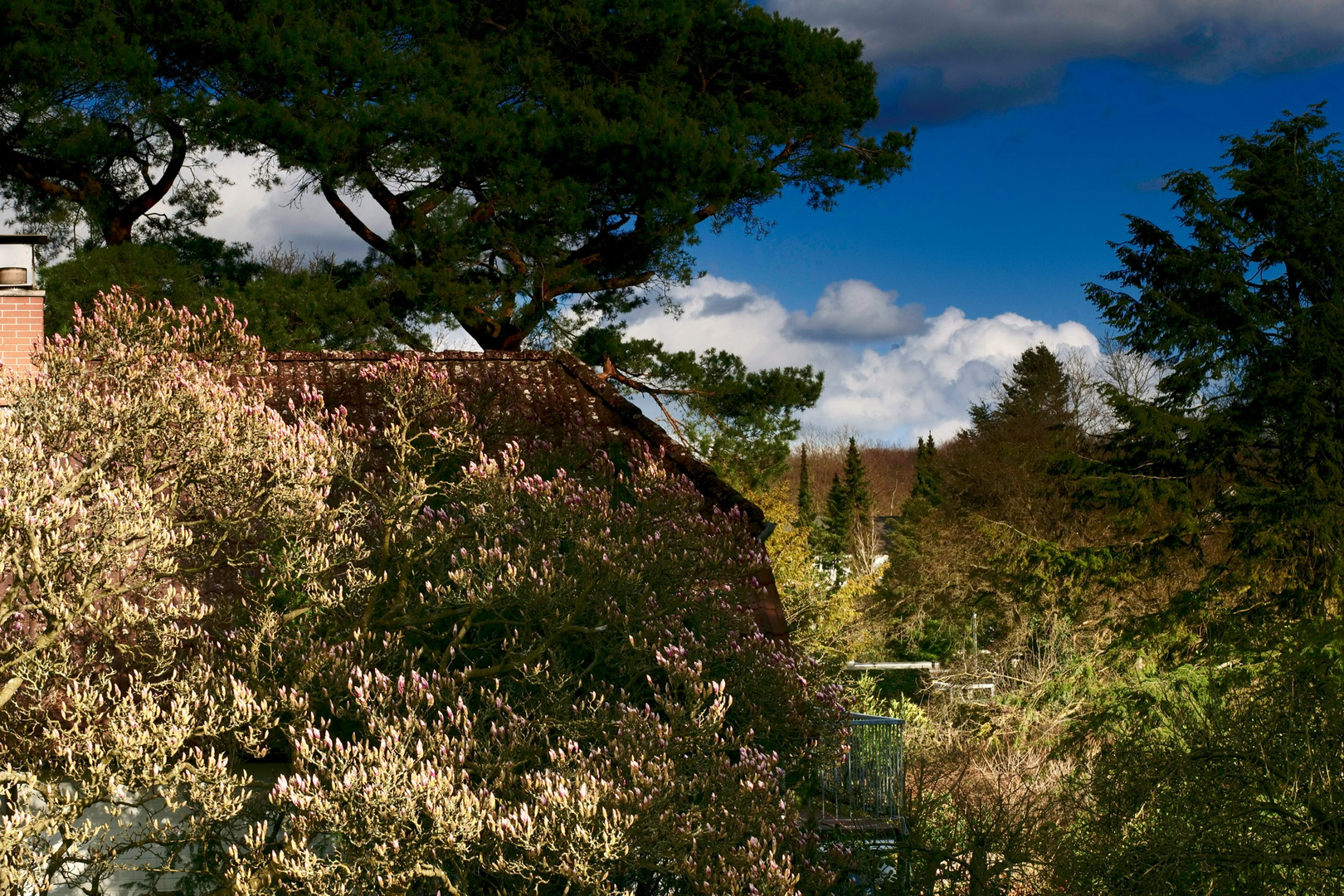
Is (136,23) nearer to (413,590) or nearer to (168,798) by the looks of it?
(413,590)

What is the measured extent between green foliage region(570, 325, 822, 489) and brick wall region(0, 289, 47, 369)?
11351 mm

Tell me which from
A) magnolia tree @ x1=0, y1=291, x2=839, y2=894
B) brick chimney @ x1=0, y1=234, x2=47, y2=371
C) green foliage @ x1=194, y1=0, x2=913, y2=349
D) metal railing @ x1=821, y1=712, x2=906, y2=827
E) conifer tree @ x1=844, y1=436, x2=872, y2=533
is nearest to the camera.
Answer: magnolia tree @ x1=0, y1=291, x2=839, y2=894

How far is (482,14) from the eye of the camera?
63.9 feet

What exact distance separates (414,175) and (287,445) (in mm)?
12970

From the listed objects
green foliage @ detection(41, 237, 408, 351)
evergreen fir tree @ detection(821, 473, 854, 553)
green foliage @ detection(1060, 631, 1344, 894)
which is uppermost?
green foliage @ detection(41, 237, 408, 351)

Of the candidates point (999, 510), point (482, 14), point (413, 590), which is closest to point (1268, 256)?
point (999, 510)

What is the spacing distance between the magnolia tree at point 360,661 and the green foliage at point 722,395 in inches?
463

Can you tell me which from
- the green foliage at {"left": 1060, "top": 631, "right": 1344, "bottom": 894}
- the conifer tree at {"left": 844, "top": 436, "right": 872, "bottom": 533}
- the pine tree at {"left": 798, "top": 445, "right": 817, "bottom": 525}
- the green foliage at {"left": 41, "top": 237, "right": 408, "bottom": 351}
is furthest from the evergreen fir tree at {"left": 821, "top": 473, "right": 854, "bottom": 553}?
the green foliage at {"left": 1060, "top": 631, "right": 1344, "bottom": 894}

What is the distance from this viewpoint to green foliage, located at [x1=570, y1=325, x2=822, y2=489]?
19.2 m

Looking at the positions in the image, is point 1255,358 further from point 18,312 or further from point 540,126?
point 18,312

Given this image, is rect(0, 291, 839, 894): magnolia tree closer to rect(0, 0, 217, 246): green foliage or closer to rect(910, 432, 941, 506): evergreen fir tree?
rect(0, 0, 217, 246): green foliage

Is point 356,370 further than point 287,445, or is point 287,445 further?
point 356,370

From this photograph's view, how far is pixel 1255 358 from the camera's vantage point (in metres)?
24.0

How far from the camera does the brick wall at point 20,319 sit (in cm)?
794
